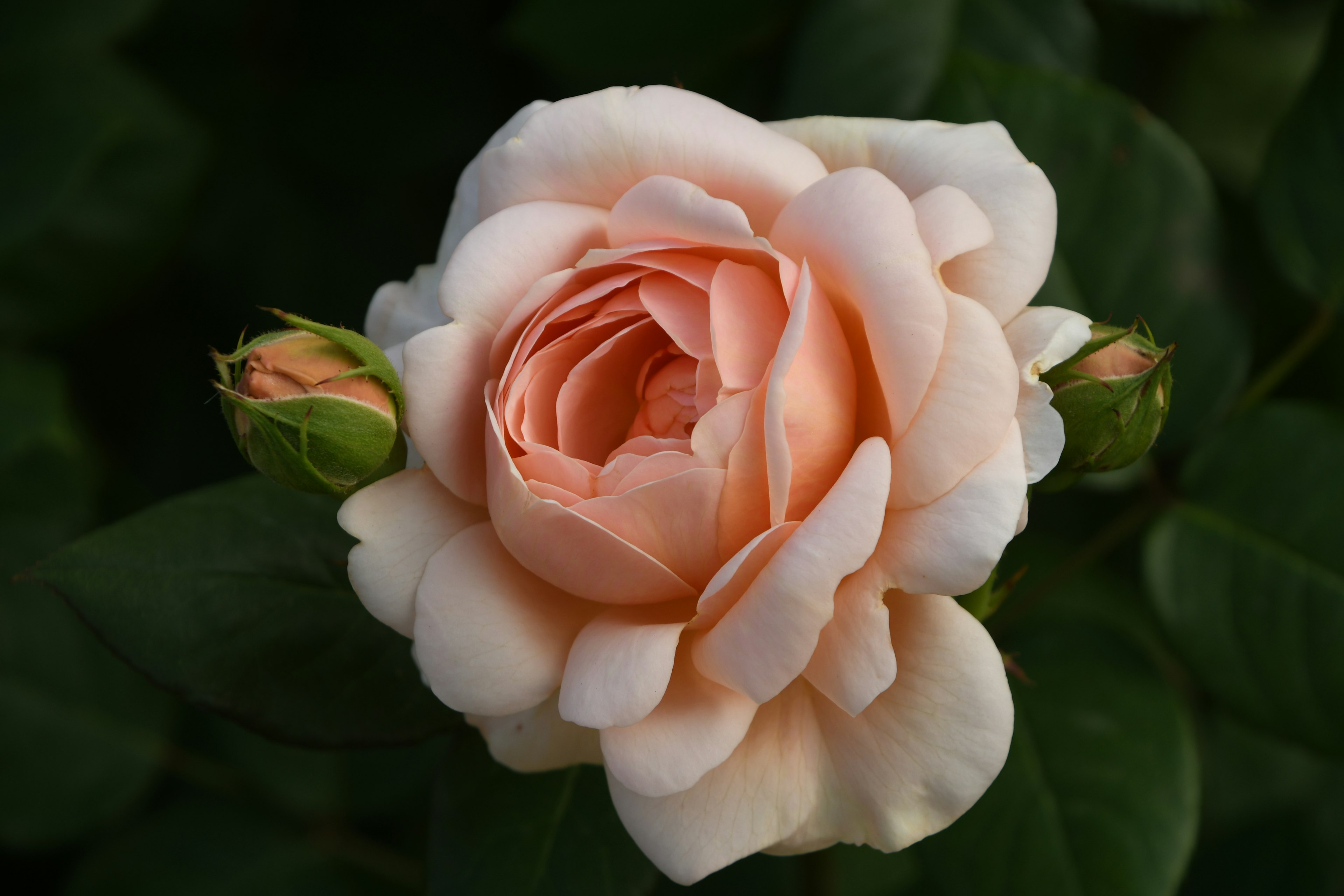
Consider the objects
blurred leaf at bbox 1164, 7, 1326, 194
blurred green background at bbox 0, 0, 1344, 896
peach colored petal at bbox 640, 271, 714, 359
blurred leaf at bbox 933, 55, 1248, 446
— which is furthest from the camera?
blurred leaf at bbox 1164, 7, 1326, 194

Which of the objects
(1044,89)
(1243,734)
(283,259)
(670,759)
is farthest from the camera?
(283,259)

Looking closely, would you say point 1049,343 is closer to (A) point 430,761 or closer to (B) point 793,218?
(B) point 793,218

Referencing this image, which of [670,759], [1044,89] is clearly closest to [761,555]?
[670,759]

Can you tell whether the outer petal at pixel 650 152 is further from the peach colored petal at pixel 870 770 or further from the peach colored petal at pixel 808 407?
the peach colored petal at pixel 870 770

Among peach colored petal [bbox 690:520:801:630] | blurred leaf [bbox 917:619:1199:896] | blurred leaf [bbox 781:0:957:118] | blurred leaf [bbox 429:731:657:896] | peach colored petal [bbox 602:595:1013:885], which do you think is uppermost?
blurred leaf [bbox 781:0:957:118]

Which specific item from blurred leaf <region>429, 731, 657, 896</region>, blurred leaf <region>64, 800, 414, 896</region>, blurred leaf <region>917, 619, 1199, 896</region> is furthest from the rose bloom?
blurred leaf <region>64, 800, 414, 896</region>

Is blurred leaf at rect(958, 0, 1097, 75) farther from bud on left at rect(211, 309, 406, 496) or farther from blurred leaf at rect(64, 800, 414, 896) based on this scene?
blurred leaf at rect(64, 800, 414, 896)

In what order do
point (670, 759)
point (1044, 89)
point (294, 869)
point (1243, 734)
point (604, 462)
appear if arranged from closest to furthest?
1. point (670, 759)
2. point (604, 462)
3. point (1044, 89)
4. point (294, 869)
5. point (1243, 734)
